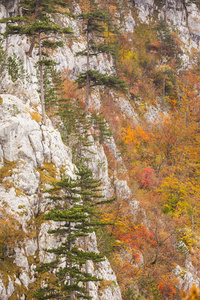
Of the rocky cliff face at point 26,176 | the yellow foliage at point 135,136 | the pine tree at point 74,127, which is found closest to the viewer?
the rocky cliff face at point 26,176

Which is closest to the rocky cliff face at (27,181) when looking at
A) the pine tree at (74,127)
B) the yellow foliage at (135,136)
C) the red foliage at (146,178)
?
the pine tree at (74,127)

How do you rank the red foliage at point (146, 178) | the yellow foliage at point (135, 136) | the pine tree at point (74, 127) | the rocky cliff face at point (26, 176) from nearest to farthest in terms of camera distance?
the rocky cliff face at point (26, 176)
the pine tree at point (74, 127)
the red foliage at point (146, 178)
the yellow foliage at point (135, 136)

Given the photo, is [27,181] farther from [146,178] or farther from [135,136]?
[135,136]

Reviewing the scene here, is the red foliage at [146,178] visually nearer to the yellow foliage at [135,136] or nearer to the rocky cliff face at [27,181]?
the yellow foliage at [135,136]

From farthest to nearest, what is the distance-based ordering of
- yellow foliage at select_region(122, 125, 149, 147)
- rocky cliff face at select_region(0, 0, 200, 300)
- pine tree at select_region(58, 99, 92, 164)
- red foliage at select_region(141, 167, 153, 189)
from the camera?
yellow foliage at select_region(122, 125, 149, 147) < red foliage at select_region(141, 167, 153, 189) < pine tree at select_region(58, 99, 92, 164) < rocky cliff face at select_region(0, 0, 200, 300)

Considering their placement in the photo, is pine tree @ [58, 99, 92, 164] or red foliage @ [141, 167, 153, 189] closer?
pine tree @ [58, 99, 92, 164]

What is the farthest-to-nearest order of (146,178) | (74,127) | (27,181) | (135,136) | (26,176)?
(135,136), (146,178), (74,127), (26,176), (27,181)

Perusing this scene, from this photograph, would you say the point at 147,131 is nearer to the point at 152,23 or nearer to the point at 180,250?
the point at 180,250

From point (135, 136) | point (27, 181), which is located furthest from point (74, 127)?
point (135, 136)

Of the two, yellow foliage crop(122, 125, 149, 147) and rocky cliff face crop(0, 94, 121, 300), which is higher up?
yellow foliage crop(122, 125, 149, 147)

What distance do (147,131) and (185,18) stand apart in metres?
52.6

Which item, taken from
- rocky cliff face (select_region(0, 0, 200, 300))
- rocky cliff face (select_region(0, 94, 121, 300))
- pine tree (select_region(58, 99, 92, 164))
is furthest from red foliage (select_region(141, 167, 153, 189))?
rocky cliff face (select_region(0, 94, 121, 300))

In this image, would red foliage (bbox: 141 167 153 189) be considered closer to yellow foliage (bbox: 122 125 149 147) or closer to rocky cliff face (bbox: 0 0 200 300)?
yellow foliage (bbox: 122 125 149 147)

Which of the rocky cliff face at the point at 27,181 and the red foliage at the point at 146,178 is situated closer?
the rocky cliff face at the point at 27,181
